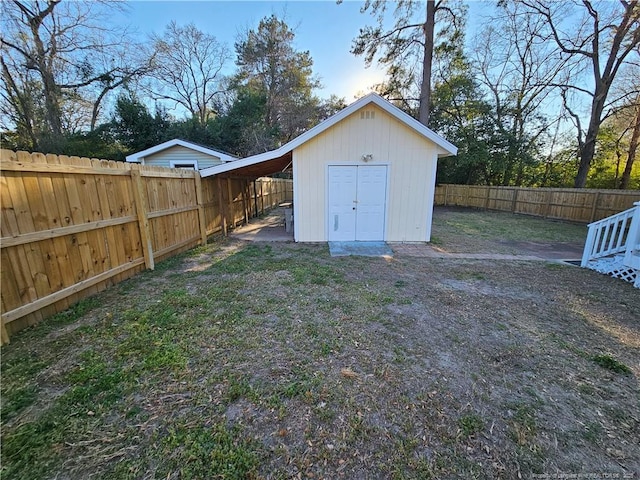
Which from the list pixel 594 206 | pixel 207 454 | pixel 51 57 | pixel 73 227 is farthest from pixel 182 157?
pixel 594 206

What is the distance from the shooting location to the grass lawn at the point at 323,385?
5.86ft

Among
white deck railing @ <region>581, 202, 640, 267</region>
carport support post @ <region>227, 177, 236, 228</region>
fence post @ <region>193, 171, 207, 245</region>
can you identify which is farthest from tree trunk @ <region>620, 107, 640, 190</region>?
fence post @ <region>193, 171, 207, 245</region>

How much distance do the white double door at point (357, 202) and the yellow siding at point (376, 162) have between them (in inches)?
6.8

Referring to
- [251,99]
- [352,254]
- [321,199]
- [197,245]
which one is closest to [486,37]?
[251,99]

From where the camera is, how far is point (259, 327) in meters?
3.37

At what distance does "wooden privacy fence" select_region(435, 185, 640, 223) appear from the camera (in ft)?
38.1

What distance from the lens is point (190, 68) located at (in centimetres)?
2033

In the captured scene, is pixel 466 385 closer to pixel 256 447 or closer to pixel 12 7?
pixel 256 447

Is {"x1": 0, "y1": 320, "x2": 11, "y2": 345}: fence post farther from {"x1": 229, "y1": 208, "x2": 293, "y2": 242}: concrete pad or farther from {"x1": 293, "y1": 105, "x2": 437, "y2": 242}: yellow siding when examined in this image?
{"x1": 293, "y1": 105, "x2": 437, "y2": 242}: yellow siding

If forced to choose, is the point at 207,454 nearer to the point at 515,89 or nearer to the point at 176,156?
the point at 176,156

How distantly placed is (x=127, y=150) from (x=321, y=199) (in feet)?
44.9

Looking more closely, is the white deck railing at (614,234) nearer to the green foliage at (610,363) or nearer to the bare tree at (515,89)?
the green foliage at (610,363)

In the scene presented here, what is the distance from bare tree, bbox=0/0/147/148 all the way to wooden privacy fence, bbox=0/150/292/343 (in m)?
13.5

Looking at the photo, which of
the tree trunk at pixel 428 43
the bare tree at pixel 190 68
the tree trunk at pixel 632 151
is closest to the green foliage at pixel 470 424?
the tree trunk at pixel 428 43
